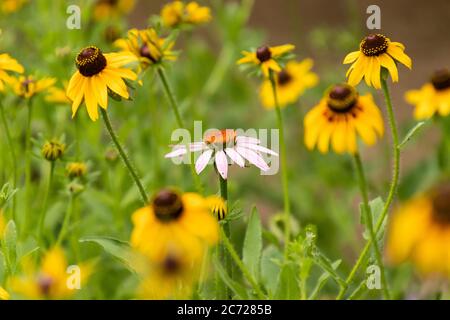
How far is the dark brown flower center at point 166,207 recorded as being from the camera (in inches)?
20.0

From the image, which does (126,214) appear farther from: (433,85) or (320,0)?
(320,0)

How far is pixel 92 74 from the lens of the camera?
0.65 meters

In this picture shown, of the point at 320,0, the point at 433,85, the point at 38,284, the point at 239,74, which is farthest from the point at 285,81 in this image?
the point at 320,0

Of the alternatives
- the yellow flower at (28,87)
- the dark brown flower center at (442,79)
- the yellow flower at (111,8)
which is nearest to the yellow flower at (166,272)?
the yellow flower at (28,87)

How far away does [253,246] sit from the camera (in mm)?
741

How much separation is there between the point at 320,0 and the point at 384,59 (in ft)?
5.32

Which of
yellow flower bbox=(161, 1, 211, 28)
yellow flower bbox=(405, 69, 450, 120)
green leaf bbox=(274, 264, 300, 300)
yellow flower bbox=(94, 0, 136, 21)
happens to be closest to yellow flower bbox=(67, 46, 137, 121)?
green leaf bbox=(274, 264, 300, 300)

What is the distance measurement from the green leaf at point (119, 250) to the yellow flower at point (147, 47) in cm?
21

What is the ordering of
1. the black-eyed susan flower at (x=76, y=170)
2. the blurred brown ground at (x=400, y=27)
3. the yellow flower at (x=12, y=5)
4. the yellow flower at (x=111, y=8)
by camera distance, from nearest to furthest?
the black-eyed susan flower at (x=76, y=170)
the yellow flower at (x=12, y=5)
the yellow flower at (x=111, y=8)
the blurred brown ground at (x=400, y=27)

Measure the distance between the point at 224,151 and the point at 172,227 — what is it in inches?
5.6

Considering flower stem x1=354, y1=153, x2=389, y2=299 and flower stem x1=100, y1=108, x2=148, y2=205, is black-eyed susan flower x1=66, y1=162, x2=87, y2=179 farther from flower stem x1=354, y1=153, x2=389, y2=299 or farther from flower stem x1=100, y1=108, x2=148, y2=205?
flower stem x1=354, y1=153, x2=389, y2=299

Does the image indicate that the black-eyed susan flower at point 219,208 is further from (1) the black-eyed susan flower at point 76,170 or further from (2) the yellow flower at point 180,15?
(2) the yellow flower at point 180,15

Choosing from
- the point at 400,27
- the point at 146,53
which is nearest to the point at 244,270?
the point at 146,53

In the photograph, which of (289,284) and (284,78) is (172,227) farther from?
(284,78)
